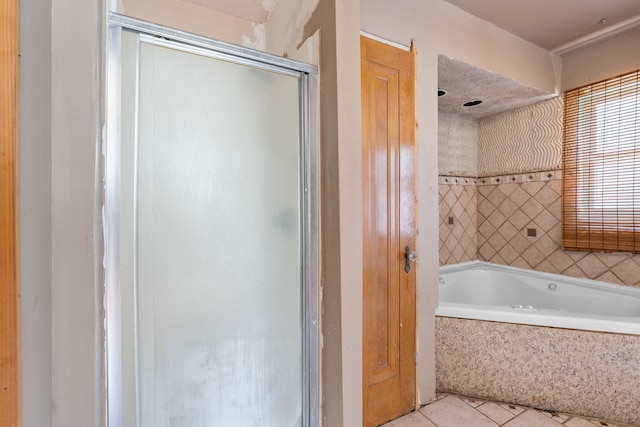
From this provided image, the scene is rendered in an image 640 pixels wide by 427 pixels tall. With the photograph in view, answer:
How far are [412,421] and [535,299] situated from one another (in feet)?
4.88

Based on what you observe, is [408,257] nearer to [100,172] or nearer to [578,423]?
[578,423]

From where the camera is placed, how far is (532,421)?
1.43 meters

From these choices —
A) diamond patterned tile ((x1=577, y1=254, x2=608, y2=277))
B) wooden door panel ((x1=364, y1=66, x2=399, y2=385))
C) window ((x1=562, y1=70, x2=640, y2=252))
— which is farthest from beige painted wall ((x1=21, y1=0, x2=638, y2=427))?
diamond patterned tile ((x1=577, y1=254, x2=608, y2=277))

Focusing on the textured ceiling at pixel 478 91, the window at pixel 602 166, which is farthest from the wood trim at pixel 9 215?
the window at pixel 602 166

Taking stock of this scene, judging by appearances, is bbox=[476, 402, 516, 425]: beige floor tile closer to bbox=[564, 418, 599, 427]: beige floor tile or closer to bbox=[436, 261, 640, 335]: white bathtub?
bbox=[564, 418, 599, 427]: beige floor tile

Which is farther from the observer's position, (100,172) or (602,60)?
(602,60)

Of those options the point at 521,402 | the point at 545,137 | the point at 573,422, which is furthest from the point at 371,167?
the point at 545,137

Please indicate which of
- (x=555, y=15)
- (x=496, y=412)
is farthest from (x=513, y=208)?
(x=496, y=412)

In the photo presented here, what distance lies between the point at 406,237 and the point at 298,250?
767 mm

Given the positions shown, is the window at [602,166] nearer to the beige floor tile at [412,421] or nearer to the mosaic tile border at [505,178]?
the mosaic tile border at [505,178]

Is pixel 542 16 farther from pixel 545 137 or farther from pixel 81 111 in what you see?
pixel 81 111

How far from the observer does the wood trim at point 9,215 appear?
505mm

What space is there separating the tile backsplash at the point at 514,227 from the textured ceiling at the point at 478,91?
61 centimetres

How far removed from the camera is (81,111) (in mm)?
588
